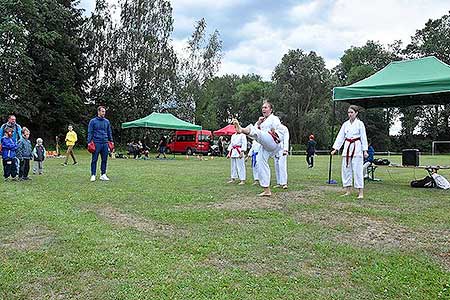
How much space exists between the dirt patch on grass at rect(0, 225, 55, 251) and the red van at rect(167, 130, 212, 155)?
26.9m

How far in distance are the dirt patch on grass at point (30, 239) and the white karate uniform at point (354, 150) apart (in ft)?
18.9

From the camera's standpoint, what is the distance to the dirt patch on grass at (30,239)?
13.5ft

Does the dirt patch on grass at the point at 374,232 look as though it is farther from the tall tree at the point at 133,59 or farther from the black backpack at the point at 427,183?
the tall tree at the point at 133,59

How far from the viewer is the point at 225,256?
3865mm

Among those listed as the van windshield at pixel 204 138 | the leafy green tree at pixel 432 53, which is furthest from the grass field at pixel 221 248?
the leafy green tree at pixel 432 53

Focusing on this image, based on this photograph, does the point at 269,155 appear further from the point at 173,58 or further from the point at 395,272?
the point at 173,58

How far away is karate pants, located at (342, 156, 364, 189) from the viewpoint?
7.89 m

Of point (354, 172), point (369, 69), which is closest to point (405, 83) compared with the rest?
point (354, 172)

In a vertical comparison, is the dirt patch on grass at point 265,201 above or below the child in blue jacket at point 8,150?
below

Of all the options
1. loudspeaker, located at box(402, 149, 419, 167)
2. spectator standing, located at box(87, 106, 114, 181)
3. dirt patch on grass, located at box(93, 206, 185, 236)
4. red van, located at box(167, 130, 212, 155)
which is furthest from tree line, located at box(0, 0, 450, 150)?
dirt patch on grass, located at box(93, 206, 185, 236)

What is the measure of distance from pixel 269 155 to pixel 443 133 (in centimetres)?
4794

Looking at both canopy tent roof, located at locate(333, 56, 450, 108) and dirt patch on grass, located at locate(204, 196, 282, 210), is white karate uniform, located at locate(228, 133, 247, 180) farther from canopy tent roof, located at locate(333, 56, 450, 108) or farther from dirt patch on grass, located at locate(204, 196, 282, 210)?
dirt patch on grass, located at locate(204, 196, 282, 210)


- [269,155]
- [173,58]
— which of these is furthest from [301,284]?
[173,58]

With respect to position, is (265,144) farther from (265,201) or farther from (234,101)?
(234,101)
